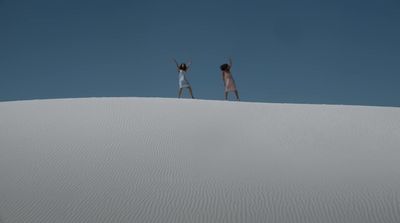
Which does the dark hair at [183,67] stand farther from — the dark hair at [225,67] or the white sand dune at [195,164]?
the white sand dune at [195,164]

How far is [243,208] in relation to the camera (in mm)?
3236

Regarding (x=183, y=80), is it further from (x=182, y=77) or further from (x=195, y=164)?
(x=195, y=164)

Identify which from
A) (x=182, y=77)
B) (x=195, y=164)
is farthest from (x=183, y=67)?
(x=195, y=164)

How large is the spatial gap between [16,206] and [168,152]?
1.95 meters

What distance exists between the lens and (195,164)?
4406mm

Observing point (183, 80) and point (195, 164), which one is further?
point (183, 80)

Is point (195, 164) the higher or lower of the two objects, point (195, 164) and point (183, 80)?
the lower

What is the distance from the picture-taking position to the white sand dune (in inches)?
126

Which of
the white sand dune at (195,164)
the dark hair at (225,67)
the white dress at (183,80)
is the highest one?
the dark hair at (225,67)

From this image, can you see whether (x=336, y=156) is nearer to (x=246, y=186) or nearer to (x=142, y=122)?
(x=246, y=186)

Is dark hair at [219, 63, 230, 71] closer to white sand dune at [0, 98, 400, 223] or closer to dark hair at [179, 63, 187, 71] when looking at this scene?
dark hair at [179, 63, 187, 71]

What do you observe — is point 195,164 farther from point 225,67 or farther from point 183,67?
point 225,67

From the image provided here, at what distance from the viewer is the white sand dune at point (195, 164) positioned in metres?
3.20

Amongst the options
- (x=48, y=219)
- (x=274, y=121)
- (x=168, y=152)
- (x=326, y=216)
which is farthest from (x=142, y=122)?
(x=326, y=216)
